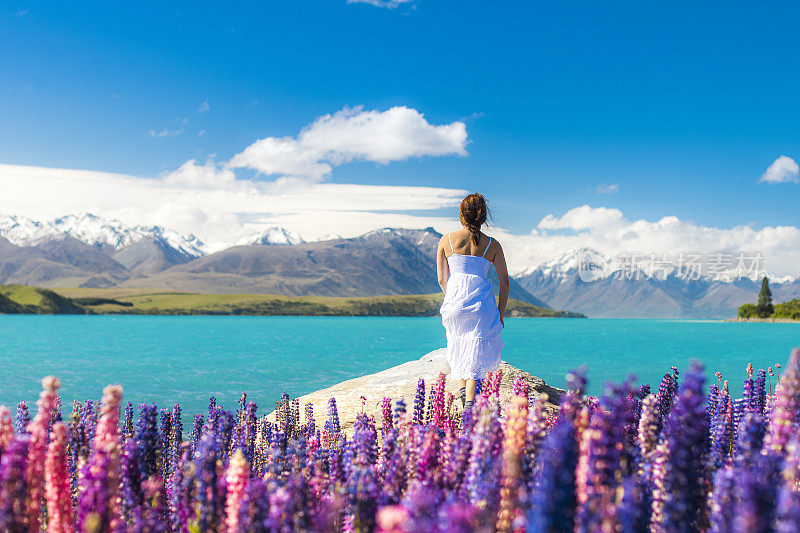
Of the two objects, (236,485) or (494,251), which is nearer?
(236,485)

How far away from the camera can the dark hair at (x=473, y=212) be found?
991 centimetres

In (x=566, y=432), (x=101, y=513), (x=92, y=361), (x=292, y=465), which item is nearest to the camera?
(x=566, y=432)

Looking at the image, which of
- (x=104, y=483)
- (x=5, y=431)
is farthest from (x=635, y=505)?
(x=5, y=431)

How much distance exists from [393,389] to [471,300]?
6.87 m

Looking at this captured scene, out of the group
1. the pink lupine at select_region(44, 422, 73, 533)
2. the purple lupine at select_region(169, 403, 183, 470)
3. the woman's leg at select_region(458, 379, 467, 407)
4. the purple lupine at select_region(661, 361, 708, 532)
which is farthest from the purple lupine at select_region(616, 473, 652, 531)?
the purple lupine at select_region(169, 403, 183, 470)

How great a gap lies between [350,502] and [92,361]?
64.8 metres

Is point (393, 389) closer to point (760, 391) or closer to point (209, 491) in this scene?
point (760, 391)

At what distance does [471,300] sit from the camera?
10.3m

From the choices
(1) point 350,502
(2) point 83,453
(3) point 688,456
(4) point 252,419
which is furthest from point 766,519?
(4) point 252,419

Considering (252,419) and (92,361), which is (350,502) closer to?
(252,419)

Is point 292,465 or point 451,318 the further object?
point 451,318

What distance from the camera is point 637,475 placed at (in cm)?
426

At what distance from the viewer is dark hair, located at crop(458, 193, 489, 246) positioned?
9.91m

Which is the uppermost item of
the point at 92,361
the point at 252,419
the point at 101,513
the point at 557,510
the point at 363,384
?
the point at 557,510
